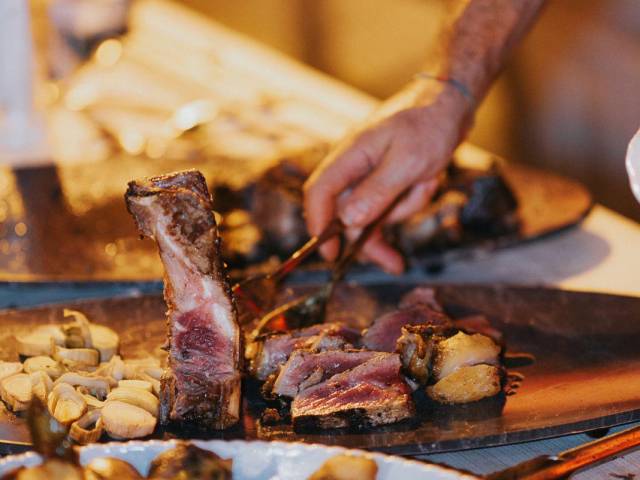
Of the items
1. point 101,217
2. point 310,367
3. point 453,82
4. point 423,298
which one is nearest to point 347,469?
point 310,367

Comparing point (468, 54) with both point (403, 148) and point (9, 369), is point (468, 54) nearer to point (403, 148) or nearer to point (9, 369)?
point (403, 148)

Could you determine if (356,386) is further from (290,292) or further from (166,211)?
(290,292)

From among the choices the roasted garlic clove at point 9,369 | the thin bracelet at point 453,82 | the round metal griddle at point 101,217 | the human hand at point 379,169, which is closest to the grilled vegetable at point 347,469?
the roasted garlic clove at point 9,369

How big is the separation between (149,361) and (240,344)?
0.92 feet

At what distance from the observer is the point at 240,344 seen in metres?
1.56

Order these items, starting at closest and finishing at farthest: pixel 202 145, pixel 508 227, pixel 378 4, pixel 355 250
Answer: pixel 355 250 → pixel 508 227 → pixel 202 145 → pixel 378 4

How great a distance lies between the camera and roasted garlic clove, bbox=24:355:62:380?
1.66m

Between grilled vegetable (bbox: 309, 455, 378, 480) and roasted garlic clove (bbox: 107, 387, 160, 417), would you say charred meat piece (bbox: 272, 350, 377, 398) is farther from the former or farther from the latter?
grilled vegetable (bbox: 309, 455, 378, 480)

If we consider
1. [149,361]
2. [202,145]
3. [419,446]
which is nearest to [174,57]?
[202,145]

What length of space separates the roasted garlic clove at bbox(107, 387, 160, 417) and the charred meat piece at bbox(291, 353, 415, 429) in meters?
0.22

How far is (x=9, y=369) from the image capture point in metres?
1.66

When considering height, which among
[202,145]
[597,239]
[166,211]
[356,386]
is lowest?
[356,386]

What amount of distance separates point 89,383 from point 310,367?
36 centimetres

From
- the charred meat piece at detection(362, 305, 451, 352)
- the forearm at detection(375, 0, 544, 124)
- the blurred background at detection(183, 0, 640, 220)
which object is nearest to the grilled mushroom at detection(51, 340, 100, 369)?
the charred meat piece at detection(362, 305, 451, 352)
